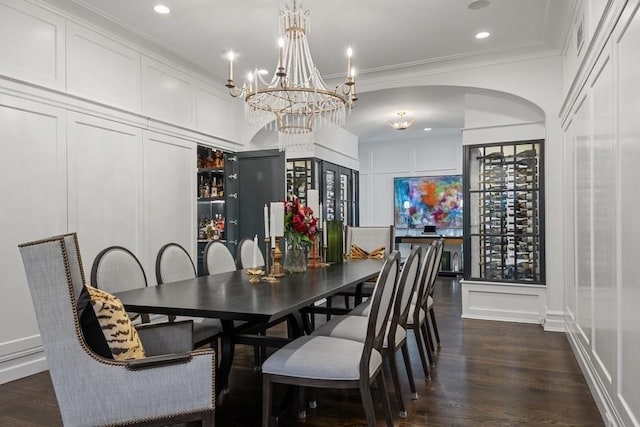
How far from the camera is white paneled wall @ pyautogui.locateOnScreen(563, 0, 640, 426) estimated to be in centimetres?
180

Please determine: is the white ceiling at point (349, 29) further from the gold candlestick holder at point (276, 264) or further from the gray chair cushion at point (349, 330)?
the gray chair cushion at point (349, 330)

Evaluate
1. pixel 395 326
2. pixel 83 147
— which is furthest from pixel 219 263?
pixel 395 326

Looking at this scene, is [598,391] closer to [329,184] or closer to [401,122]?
[329,184]

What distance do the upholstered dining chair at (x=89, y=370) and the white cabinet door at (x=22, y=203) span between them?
2067mm

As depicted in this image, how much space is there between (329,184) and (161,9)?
3.93 m

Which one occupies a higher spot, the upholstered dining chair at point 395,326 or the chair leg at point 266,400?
the upholstered dining chair at point 395,326

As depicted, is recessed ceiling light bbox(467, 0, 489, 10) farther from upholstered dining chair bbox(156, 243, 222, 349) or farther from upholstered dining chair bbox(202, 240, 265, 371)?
upholstered dining chair bbox(156, 243, 222, 349)

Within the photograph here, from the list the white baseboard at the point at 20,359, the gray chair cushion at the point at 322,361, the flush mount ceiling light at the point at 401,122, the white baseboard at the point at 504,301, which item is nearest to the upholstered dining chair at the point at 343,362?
the gray chair cushion at the point at 322,361

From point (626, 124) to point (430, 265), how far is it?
1.65m

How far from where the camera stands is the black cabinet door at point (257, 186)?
5469mm

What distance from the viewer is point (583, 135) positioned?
3066 millimetres

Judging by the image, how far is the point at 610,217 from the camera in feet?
7.27

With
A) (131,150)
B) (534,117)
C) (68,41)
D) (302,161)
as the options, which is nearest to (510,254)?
(534,117)

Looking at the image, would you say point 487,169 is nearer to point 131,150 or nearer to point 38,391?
point 131,150
